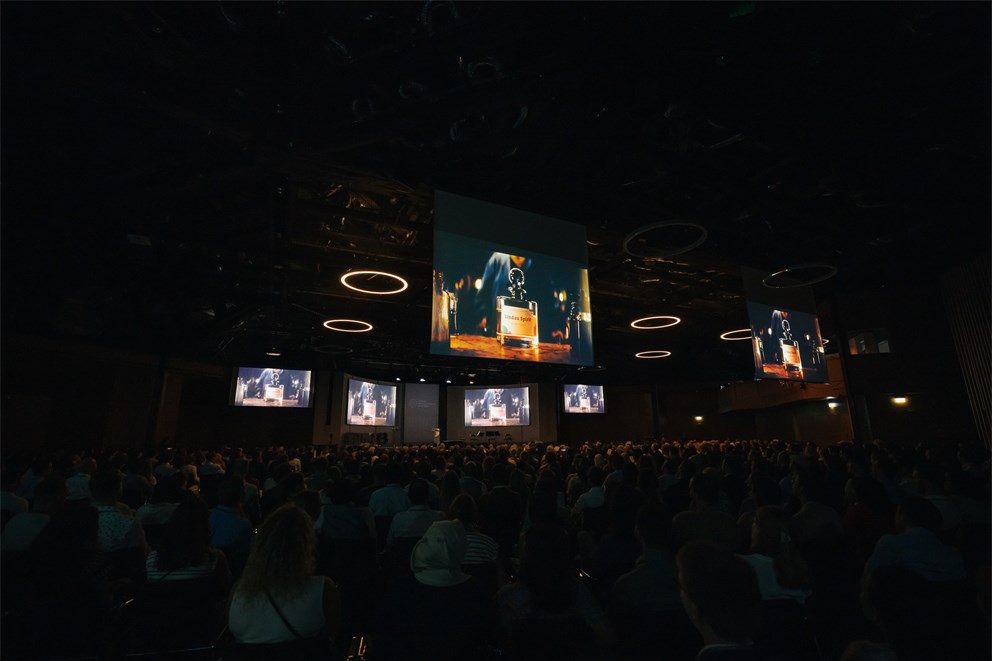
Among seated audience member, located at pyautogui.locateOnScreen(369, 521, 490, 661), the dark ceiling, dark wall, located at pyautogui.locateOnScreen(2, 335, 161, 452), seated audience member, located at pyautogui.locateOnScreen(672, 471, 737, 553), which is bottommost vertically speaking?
seated audience member, located at pyautogui.locateOnScreen(369, 521, 490, 661)

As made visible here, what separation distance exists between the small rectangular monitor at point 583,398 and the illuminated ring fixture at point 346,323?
13581 millimetres

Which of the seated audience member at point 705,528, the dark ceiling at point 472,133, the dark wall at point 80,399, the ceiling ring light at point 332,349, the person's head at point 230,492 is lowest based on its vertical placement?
the seated audience member at point 705,528

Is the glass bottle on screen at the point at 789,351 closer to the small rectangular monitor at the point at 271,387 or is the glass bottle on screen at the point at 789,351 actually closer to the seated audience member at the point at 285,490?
the seated audience member at the point at 285,490

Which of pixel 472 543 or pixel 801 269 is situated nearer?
pixel 472 543

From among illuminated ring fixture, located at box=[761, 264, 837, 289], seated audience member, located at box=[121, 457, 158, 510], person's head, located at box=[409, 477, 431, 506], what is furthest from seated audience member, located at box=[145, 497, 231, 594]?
illuminated ring fixture, located at box=[761, 264, 837, 289]

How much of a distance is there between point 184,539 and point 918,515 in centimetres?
489

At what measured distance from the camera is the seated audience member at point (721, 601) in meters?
1.69

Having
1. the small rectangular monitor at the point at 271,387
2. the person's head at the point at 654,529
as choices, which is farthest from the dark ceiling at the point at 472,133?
the small rectangular monitor at the point at 271,387

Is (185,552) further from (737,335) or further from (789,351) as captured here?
(737,335)

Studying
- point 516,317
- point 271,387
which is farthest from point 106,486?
point 271,387

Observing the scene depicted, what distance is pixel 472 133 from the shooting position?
6.73 metres

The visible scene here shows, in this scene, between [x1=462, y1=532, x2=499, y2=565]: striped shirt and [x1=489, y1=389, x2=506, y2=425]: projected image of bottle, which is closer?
[x1=462, y1=532, x2=499, y2=565]: striped shirt

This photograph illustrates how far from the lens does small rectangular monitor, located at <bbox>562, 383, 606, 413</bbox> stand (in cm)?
2661

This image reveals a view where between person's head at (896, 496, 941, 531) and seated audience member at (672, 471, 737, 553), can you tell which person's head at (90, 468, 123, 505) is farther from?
person's head at (896, 496, 941, 531)
